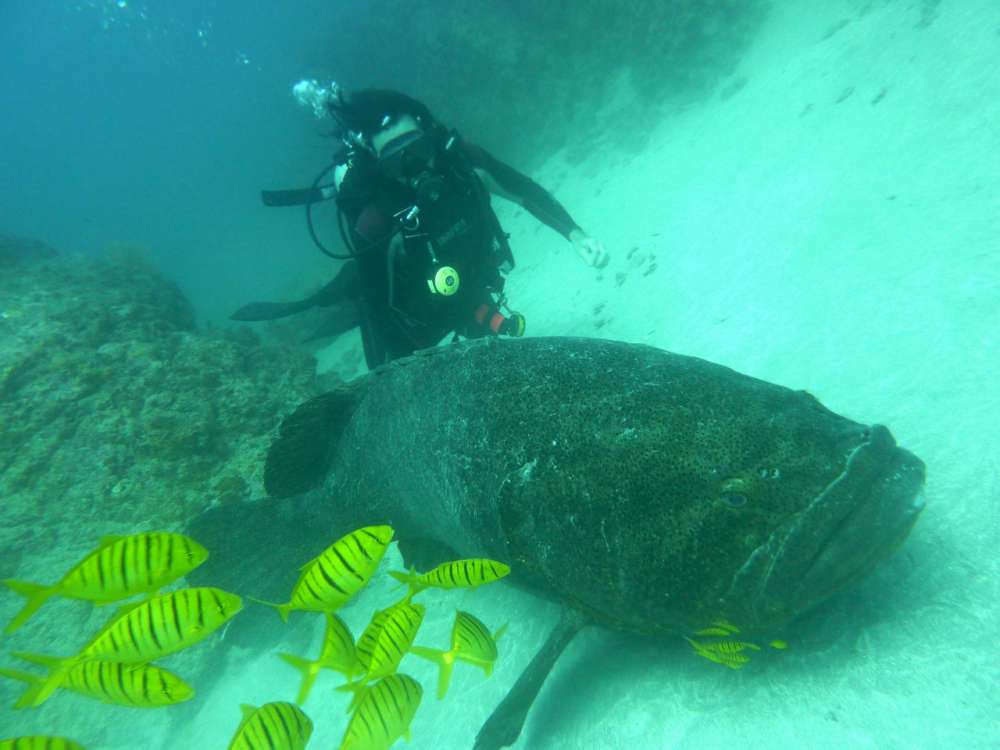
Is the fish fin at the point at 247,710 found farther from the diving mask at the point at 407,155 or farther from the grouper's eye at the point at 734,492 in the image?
the diving mask at the point at 407,155

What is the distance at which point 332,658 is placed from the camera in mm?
2670

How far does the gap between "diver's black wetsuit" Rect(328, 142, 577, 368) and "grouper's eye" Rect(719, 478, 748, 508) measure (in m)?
4.33

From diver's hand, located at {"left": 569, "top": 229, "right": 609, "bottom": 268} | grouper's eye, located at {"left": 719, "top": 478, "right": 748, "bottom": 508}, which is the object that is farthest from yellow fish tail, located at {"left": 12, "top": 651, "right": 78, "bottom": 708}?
diver's hand, located at {"left": 569, "top": 229, "right": 609, "bottom": 268}

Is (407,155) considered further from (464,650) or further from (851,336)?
(464,650)

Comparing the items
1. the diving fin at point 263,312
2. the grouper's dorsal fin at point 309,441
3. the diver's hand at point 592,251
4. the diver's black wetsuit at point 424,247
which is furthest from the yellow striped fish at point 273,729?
the diving fin at point 263,312

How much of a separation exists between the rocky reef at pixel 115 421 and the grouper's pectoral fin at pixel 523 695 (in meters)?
5.35

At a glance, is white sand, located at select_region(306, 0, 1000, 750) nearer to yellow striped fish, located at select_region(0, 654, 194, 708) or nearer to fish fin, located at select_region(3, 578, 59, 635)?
yellow striped fish, located at select_region(0, 654, 194, 708)

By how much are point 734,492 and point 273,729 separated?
2551 millimetres

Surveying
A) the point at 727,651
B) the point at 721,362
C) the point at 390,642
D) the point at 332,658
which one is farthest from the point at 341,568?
the point at 721,362

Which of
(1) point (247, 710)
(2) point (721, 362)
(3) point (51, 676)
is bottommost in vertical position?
(2) point (721, 362)

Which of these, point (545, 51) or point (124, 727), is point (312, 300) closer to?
point (124, 727)

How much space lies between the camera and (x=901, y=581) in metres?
2.35

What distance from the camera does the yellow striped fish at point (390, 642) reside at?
95.7 inches

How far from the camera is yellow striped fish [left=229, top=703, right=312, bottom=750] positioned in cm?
229
